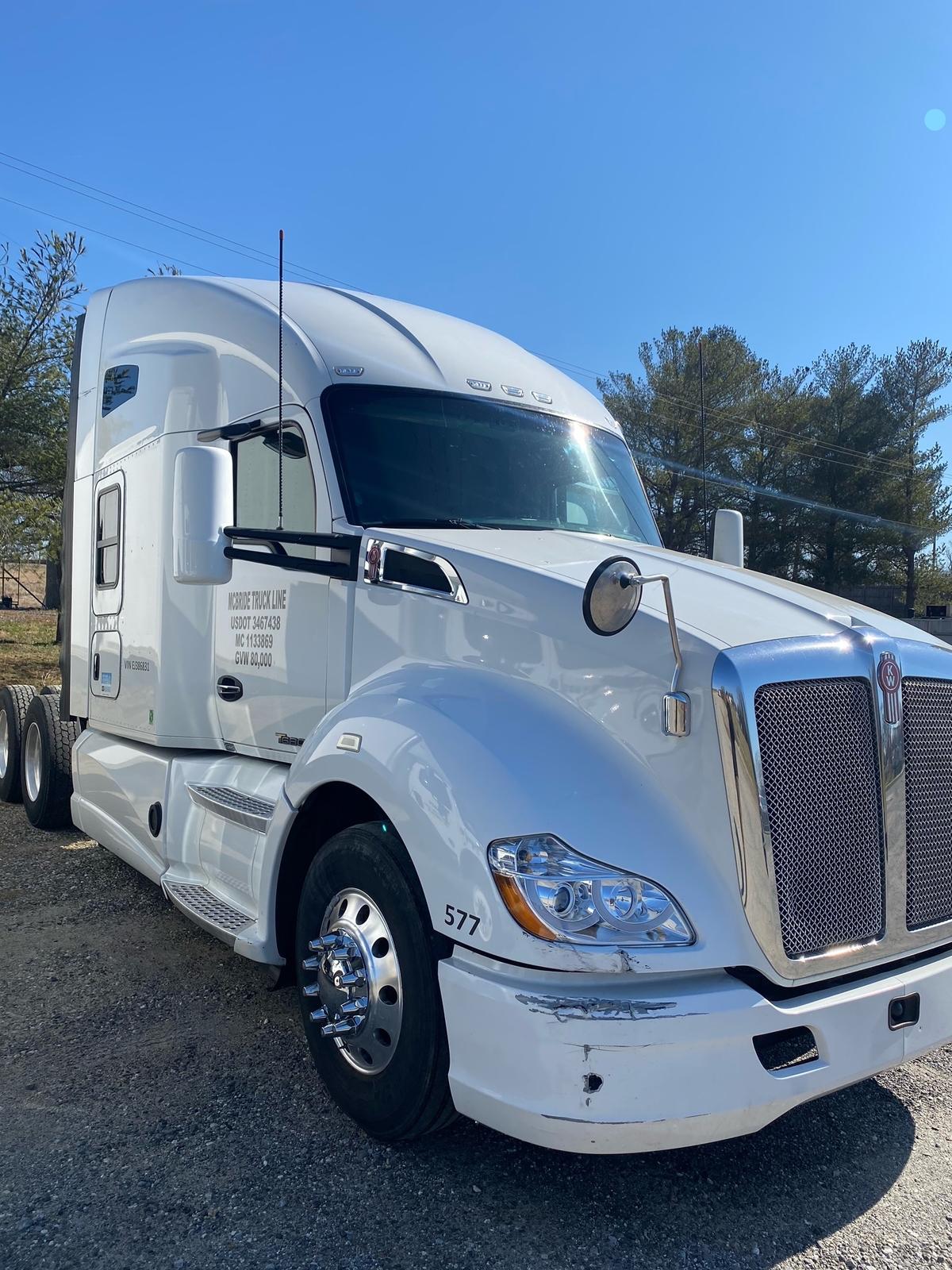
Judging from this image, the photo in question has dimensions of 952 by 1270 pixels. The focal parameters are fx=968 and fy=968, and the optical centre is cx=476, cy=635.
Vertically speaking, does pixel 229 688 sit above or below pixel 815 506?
below

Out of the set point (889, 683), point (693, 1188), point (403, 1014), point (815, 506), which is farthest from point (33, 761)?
point (815, 506)

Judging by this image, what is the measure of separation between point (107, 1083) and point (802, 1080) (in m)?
2.46

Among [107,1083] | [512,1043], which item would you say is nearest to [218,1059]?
[107,1083]

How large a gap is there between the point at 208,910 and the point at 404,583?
176cm

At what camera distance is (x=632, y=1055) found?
2387 millimetres

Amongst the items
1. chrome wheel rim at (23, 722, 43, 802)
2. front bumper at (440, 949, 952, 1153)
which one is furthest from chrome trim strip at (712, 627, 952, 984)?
chrome wheel rim at (23, 722, 43, 802)

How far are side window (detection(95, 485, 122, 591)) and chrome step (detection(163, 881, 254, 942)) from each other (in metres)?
1.95

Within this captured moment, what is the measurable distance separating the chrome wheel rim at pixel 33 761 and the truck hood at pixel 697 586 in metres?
4.81

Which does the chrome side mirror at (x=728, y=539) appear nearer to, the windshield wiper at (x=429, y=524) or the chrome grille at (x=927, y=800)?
the windshield wiper at (x=429, y=524)

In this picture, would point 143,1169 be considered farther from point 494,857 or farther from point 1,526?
point 1,526

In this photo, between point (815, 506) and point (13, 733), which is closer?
point (13, 733)

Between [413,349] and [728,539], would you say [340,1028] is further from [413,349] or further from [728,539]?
[728,539]

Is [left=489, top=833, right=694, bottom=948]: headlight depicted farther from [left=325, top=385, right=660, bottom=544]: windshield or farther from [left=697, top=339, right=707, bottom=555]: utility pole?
[left=697, top=339, right=707, bottom=555]: utility pole

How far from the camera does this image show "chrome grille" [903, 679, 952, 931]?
2.96m
